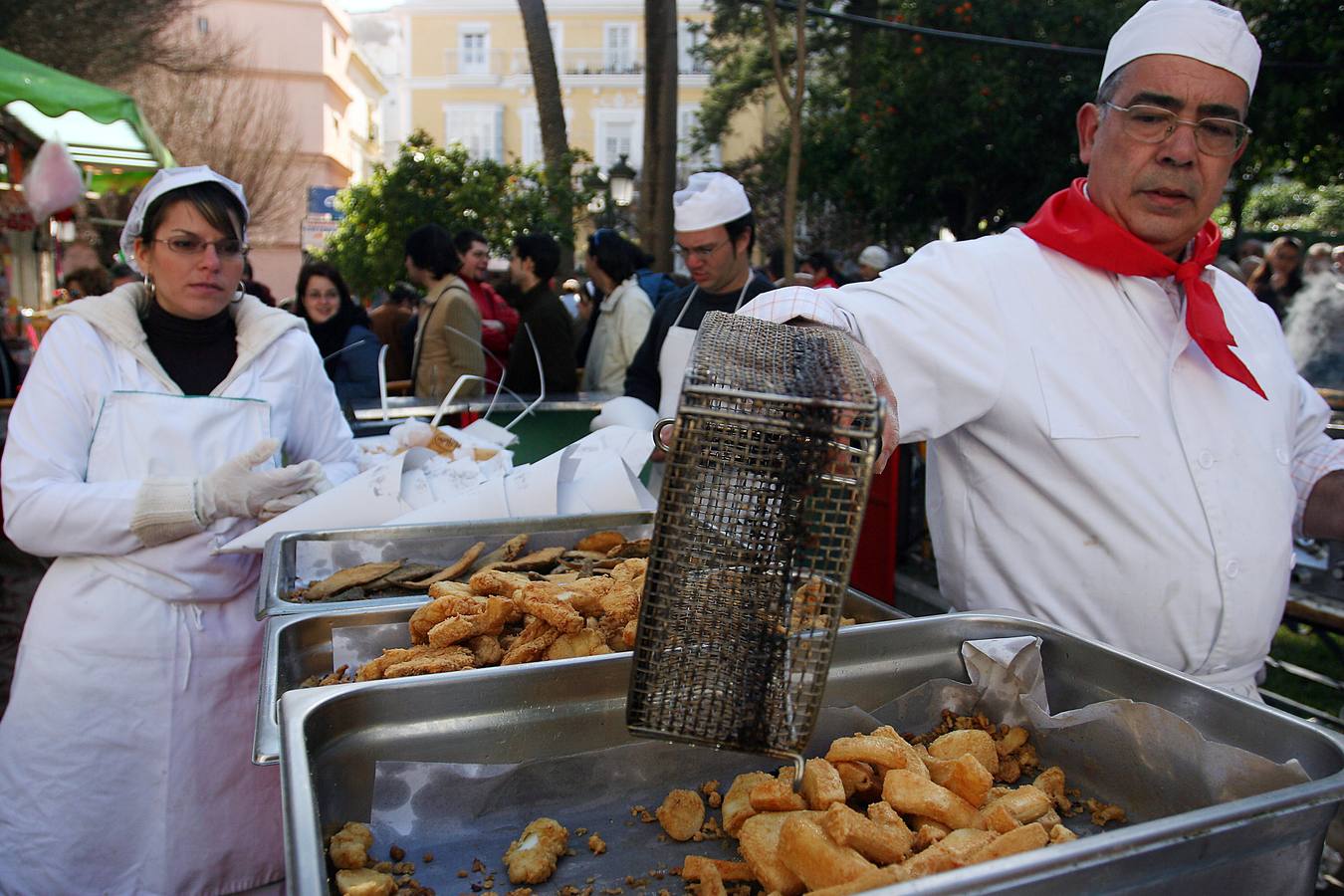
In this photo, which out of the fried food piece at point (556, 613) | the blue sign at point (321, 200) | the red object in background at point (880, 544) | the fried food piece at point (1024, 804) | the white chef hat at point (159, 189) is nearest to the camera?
the fried food piece at point (1024, 804)

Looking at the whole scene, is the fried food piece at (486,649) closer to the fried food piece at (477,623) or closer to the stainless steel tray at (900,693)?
the fried food piece at (477,623)

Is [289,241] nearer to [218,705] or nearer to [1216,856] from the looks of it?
[218,705]

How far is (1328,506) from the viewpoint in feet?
6.73

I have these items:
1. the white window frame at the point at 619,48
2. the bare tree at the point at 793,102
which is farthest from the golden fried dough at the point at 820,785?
the white window frame at the point at 619,48

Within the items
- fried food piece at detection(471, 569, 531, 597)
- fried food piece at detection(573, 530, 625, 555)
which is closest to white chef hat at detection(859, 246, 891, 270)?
fried food piece at detection(573, 530, 625, 555)

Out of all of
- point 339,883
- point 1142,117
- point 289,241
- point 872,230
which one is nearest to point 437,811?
point 339,883

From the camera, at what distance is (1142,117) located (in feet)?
6.29

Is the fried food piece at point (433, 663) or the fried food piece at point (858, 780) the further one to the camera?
the fried food piece at point (433, 663)

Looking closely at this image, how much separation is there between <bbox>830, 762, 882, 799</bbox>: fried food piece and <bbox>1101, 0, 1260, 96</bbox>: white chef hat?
4.85 ft

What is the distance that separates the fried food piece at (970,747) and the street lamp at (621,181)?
11.7 metres

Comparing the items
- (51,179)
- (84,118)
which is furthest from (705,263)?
(84,118)

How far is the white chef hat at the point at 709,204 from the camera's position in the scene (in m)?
3.95

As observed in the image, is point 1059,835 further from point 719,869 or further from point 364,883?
point 364,883

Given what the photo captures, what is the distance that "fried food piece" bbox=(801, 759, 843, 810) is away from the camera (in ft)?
3.60
